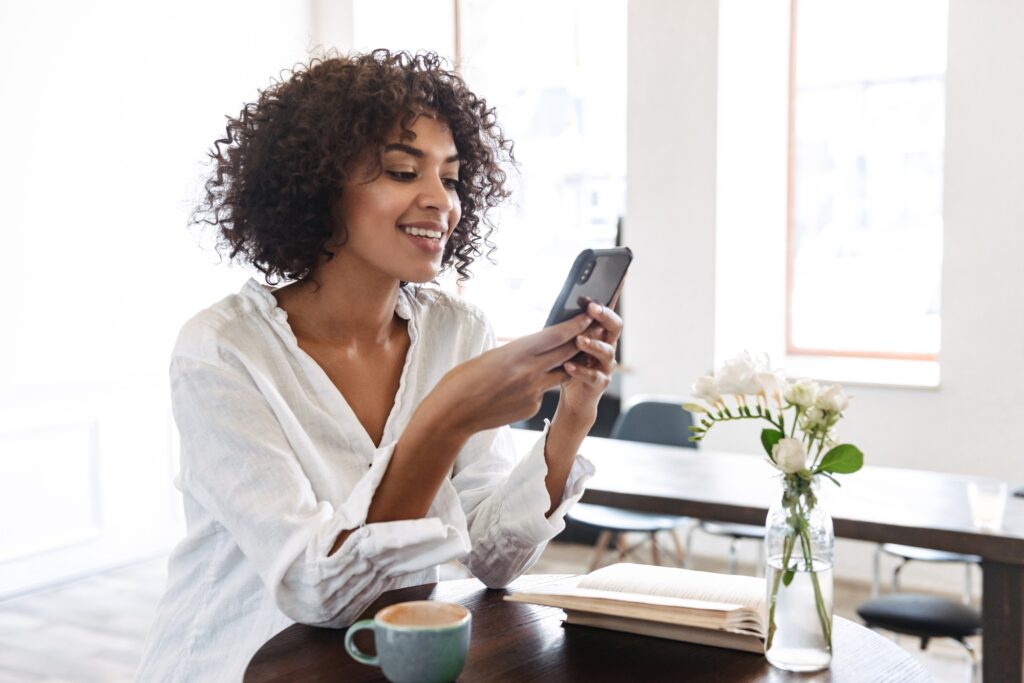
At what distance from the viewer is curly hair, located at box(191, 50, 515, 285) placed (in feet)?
4.86

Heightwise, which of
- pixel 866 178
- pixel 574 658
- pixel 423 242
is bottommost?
pixel 574 658

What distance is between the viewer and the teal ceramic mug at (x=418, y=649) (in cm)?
106

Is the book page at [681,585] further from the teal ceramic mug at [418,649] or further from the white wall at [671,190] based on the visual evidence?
the white wall at [671,190]

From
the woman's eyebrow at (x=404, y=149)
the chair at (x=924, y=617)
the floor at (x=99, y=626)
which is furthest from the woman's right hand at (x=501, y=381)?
the floor at (x=99, y=626)

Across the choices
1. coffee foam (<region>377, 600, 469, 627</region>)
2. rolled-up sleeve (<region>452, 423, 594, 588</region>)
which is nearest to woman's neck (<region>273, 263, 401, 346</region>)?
rolled-up sleeve (<region>452, 423, 594, 588</region>)

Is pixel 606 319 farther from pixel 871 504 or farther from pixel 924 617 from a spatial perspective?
pixel 924 617

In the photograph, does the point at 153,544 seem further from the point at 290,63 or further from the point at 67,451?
the point at 290,63

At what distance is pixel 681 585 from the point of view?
4.50 ft

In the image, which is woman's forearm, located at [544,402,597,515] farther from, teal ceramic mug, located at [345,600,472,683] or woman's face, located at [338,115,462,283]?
teal ceramic mug, located at [345,600,472,683]

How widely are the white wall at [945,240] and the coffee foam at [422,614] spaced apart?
349cm

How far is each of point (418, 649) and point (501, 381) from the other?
0.31 metres

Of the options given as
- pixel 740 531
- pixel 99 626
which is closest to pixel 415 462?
pixel 740 531

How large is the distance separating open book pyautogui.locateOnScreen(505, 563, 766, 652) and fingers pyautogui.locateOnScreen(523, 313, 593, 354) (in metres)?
0.32

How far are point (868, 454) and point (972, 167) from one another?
1165 millimetres
